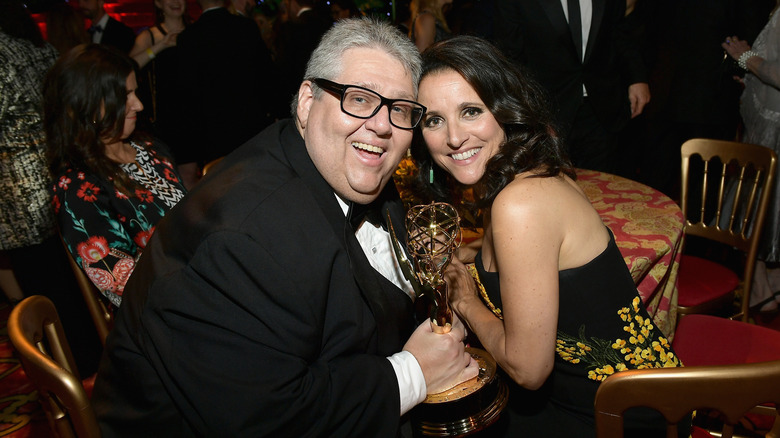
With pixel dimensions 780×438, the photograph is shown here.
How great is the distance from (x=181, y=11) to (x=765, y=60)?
→ 14.6 ft

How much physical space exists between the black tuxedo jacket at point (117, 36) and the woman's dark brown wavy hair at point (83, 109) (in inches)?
120

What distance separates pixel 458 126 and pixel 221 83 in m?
2.99

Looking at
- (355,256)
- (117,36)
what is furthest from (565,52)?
(117,36)

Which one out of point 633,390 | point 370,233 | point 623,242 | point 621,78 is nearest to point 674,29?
point 621,78

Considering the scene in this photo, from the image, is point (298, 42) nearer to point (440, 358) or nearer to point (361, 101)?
point (361, 101)

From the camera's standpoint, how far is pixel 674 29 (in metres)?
4.11

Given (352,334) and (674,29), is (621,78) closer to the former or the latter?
(674,29)

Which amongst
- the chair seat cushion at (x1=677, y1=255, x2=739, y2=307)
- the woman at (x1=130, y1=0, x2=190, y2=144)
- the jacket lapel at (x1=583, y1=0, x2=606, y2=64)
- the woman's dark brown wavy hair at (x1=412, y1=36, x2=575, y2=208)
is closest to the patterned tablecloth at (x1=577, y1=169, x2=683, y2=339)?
the chair seat cushion at (x1=677, y1=255, x2=739, y2=307)

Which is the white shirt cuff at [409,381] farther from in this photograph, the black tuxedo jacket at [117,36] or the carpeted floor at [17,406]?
the black tuxedo jacket at [117,36]

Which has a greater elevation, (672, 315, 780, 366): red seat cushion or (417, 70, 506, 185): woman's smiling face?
(417, 70, 506, 185): woman's smiling face

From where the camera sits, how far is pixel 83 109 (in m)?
2.20

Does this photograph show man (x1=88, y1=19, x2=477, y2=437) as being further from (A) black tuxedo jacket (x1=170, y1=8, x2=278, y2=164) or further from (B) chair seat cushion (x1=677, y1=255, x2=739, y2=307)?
(A) black tuxedo jacket (x1=170, y1=8, x2=278, y2=164)

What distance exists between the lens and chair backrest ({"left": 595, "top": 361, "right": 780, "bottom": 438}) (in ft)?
3.03

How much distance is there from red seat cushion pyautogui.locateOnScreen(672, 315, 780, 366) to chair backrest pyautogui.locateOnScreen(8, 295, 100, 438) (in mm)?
1971
